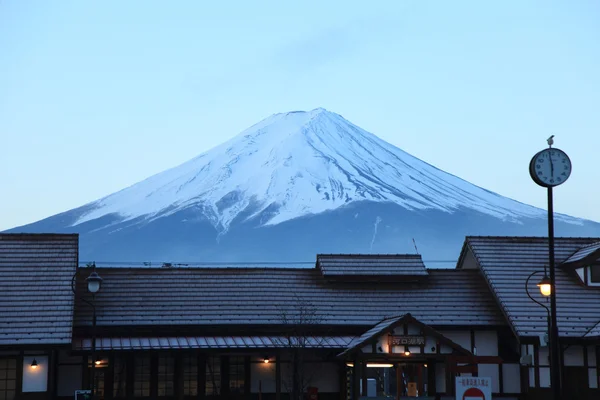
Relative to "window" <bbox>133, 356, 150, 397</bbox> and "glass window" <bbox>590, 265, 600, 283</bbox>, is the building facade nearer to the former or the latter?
"window" <bbox>133, 356, 150, 397</bbox>

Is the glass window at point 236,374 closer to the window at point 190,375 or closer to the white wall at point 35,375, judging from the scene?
the window at point 190,375

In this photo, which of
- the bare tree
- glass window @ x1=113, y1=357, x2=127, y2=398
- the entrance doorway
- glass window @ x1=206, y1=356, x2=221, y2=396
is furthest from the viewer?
glass window @ x1=206, y1=356, x2=221, y2=396

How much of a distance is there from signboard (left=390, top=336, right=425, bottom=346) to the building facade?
0.23 ft

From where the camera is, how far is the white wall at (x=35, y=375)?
30.7 metres

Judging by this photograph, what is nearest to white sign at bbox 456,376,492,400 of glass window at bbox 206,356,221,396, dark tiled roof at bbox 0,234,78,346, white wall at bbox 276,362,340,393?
dark tiled roof at bbox 0,234,78,346

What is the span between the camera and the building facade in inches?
1219

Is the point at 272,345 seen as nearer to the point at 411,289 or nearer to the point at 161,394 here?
the point at 161,394

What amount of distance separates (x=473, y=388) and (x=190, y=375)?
1859 cm

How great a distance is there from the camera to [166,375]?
3303 cm

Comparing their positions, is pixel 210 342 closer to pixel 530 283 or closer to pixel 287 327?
pixel 287 327

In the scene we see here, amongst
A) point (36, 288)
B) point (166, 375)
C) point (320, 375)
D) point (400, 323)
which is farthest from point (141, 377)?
point (400, 323)

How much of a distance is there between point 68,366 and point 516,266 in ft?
55.1

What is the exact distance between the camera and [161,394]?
3281cm

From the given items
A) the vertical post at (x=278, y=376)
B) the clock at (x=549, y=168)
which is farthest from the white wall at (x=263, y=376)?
Result: the clock at (x=549, y=168)
